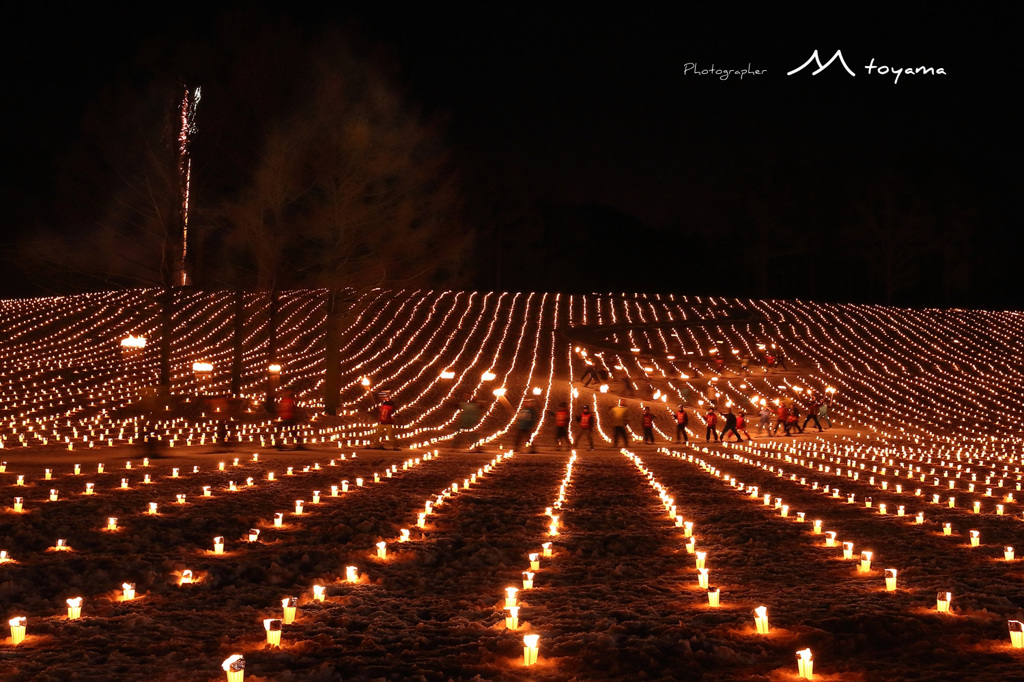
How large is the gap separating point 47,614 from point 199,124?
18346 millimetres

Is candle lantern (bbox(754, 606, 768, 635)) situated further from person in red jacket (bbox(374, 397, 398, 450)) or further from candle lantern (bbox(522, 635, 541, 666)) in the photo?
person in red jacket (bbox(374, 397, 398, 450))

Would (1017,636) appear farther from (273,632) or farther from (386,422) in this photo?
(386,422)

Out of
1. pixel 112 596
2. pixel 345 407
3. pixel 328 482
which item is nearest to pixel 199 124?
pixel 345 407

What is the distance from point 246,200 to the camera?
76.0ft

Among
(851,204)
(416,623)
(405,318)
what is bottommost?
(416,623)

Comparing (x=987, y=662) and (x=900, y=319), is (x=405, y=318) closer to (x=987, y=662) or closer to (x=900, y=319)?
(x=900, y=319)

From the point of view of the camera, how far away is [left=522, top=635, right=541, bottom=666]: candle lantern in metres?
4.47

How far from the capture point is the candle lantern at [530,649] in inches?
176

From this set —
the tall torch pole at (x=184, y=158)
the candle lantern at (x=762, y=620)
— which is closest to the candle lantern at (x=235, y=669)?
the candle lantern at (x=762, y=620)

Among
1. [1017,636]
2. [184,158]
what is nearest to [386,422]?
[184,158]

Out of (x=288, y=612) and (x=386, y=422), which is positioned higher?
Answer: (x=386, y=422)

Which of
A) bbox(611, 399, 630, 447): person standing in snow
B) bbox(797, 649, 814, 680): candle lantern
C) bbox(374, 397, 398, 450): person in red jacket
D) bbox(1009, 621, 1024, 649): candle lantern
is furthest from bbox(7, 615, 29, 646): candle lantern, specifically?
bbox(611, 399, 630, 447): person standing in snow

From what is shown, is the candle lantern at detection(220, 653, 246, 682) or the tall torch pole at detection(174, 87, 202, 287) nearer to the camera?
the candle lantern at detection(220, 653, 246, 682)

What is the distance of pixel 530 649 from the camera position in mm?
4492
